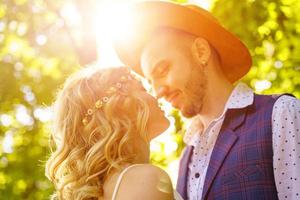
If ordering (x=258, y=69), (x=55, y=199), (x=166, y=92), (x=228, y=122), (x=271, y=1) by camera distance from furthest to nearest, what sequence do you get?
(x=258, y=69)
(x=271, y=1)
(x=166, y=92)
(x=228, y=122)
(x=55, y=199)

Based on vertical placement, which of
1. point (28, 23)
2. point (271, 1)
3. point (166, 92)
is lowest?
point (166, 92)

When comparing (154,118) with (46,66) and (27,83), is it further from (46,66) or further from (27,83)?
(46,66)

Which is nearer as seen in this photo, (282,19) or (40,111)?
(282,19)

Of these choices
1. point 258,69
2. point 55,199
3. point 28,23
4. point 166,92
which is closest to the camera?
point 55,199

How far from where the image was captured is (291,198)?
Result: 295cm

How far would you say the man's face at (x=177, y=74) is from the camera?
3.59 meters

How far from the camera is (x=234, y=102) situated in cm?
343

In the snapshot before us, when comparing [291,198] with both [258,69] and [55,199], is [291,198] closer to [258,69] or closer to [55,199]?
[55,199]

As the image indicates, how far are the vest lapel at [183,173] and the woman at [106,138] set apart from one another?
64 cm

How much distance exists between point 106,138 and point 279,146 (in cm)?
90

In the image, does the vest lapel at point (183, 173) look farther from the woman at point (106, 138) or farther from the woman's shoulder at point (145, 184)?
the woman's shoulder at point (145, 184)

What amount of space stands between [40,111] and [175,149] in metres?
1.78

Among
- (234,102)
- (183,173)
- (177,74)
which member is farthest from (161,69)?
(183,173)

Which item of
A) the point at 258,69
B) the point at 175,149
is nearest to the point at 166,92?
the point at 258,69
